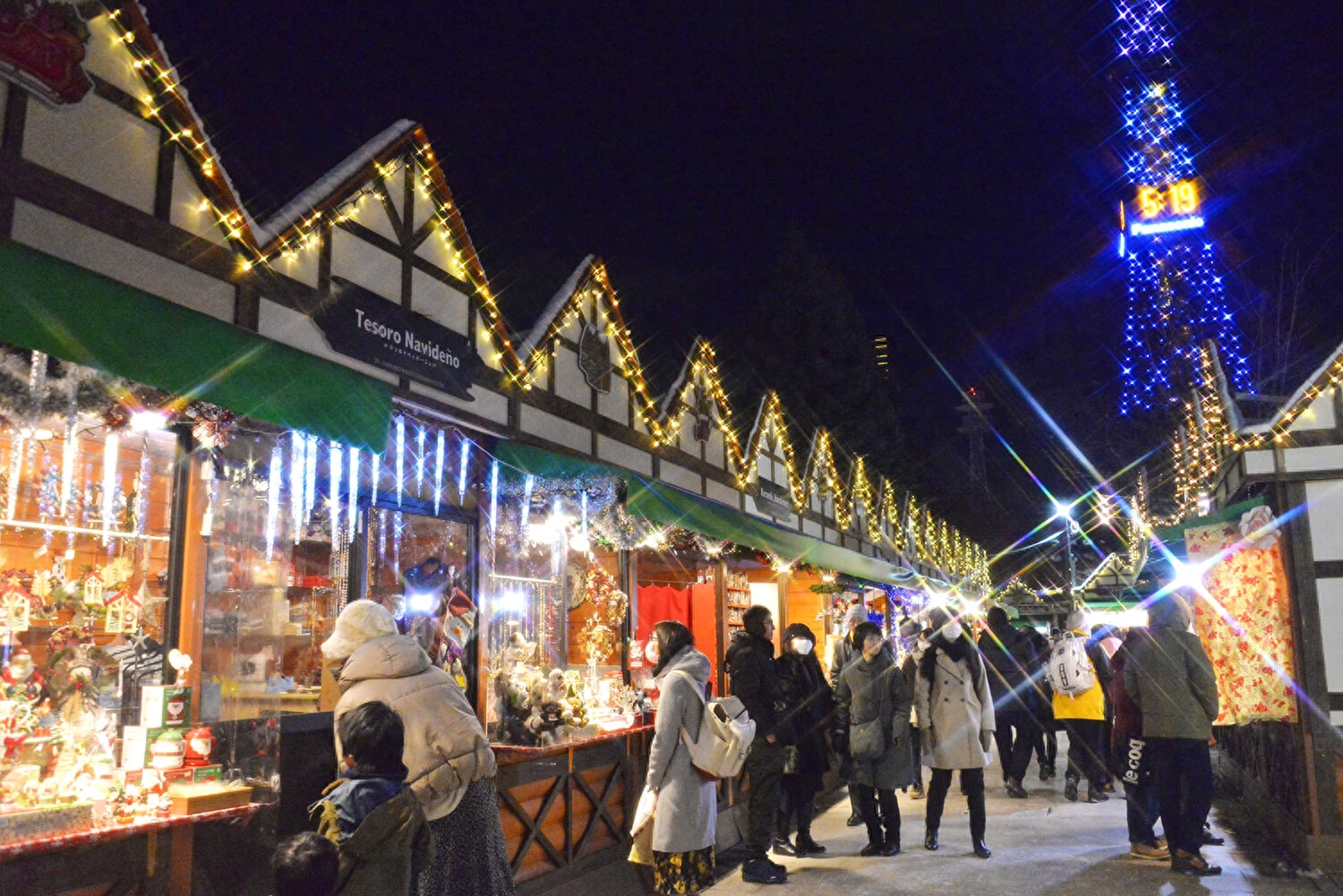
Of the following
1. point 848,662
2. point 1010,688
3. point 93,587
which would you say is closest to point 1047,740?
point 1010,688

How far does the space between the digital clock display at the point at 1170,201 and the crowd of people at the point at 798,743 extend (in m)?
28.5

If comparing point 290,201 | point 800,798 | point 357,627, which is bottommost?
point 800,798

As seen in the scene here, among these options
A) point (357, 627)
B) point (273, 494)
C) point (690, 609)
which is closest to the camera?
point (357, 627)

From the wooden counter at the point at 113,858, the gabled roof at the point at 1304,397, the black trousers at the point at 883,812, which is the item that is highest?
the gabled roof at the point at 1304,397

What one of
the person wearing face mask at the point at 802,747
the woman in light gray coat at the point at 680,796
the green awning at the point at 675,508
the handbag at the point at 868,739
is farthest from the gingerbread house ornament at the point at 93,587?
the handbag at the point at 868,739

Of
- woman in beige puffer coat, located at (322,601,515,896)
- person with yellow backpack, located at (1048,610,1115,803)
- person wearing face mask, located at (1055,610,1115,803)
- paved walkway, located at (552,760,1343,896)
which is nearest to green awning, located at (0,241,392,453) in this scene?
woman in beige puffer coat, located at (322,601,515,896)

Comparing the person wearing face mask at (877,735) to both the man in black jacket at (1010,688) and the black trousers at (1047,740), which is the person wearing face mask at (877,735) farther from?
the black trousers at (1047,740)

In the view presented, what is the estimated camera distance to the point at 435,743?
412cm

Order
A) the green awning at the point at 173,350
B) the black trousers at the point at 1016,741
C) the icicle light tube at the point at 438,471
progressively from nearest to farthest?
the green awning at the point at 173,350, the icicle light tube at the point at 438,471, the black trousers at the point at 1016,741

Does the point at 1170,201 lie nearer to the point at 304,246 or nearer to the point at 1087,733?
the point at 1087,733

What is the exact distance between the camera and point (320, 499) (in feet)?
22.7

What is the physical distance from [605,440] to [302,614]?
3.76m

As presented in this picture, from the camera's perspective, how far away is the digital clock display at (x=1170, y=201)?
36219 mm

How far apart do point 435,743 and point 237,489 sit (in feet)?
6.85
